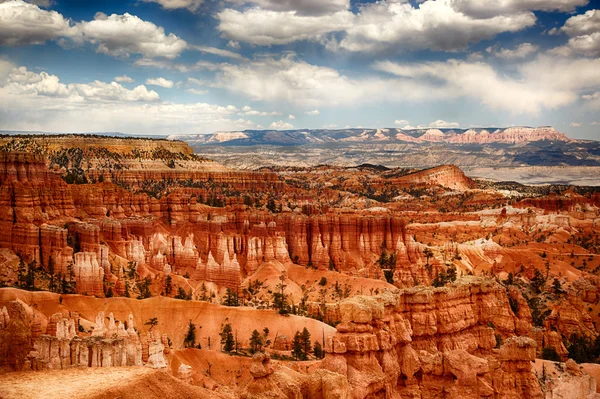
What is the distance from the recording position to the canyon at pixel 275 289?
3284 centimetres

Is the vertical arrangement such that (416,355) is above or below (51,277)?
above

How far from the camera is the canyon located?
108 feet

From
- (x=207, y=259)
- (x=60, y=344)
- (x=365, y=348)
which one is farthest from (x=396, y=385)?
(x=207, y=259)

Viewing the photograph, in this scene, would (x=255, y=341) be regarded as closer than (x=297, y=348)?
No

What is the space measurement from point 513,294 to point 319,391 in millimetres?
33796

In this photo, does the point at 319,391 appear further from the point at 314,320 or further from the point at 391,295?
the point at 314,320

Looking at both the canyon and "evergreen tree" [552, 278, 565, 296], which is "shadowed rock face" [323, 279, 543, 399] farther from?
"evergreen tree" [552, 278, 565, 296]

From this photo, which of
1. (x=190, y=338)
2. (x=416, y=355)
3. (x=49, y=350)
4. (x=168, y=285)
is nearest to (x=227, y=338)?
(x=190, y=338)

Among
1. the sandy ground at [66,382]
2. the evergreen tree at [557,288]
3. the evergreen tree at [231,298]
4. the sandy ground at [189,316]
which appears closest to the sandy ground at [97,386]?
the sandy ground at [66,382]

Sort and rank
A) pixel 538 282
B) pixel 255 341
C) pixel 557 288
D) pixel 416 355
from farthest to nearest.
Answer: pixel 538 282
pixel 557 288
pixel 255 341
pixel 416 355

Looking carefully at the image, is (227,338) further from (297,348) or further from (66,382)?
(66,382)

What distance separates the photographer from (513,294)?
55.0 metres

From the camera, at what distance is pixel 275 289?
2928 inches

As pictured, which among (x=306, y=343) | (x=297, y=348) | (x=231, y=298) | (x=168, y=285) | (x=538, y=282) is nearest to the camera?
(x=297, y=348)
